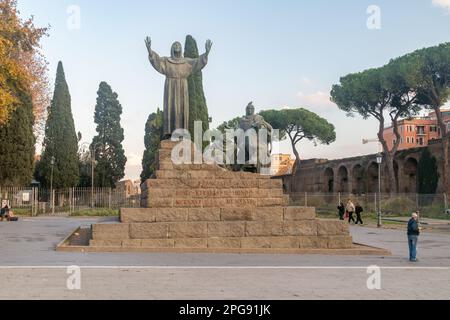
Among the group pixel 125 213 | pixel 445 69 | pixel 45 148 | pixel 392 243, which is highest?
pixel 445 69

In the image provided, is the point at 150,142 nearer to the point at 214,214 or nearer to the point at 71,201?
the point at 71,201

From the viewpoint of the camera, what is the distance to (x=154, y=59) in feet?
49.4

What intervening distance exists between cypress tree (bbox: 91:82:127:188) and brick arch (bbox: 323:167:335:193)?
70.7ft

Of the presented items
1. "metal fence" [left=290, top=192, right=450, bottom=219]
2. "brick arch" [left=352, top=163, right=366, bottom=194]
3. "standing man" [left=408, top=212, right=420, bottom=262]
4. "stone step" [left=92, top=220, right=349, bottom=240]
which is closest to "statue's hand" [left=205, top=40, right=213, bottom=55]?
"stone step" [left=92, top=220, right=349, bottom=240]

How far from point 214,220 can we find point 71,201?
79.4 feet

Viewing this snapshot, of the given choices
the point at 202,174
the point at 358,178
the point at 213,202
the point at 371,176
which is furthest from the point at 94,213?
the point at 358,178

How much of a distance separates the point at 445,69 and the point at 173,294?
37.5m

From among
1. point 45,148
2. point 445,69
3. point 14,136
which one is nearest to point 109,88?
point 45,148

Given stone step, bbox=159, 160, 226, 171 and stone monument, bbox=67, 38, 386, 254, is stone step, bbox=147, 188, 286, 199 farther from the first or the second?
stone step, bbox=159, 160, 226, 171

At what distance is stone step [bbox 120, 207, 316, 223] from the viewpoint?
13.0 metres

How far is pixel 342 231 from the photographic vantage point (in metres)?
13.4

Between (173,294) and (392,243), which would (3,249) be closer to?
(173,294)

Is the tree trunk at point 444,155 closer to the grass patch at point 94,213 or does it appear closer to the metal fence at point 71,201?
the metal fence at point 71,201
